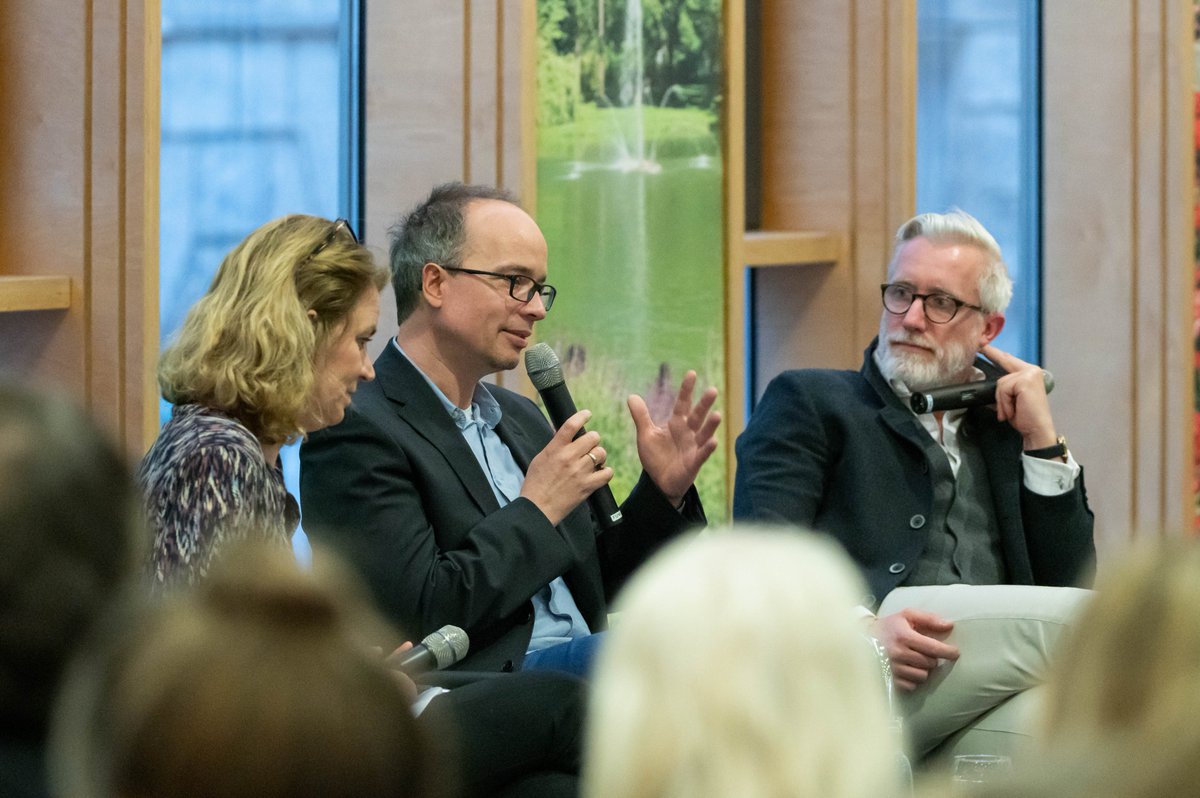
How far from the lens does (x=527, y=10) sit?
396cm

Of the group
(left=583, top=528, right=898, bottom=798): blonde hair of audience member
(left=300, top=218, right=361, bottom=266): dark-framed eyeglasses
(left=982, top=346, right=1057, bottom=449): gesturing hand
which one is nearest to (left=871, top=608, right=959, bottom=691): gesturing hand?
(left=982, top=346, right=1057, bottom=449): gesturing hand

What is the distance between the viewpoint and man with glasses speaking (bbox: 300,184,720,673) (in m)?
2.94

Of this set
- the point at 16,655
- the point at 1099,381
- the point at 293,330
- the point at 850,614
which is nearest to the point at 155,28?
the point at 293,330

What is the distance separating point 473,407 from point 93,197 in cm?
80

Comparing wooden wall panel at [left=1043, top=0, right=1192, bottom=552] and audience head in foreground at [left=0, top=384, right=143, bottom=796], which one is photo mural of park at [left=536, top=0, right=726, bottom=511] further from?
audience head in foreground at [left=0, top=384, right=143, bottom=796]

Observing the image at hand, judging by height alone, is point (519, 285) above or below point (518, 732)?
above

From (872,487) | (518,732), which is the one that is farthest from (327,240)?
(872,487)

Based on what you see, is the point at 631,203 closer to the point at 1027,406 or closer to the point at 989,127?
the point at 1027,406

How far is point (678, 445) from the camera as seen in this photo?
3.28 meters

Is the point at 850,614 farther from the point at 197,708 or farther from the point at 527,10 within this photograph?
the point at 527,10

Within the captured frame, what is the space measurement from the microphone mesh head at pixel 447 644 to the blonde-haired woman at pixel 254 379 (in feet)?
0.90

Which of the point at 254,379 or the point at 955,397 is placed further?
the point at 955,397

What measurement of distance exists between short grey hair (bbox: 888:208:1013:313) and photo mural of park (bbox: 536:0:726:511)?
798mm

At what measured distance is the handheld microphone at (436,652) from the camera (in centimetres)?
258
